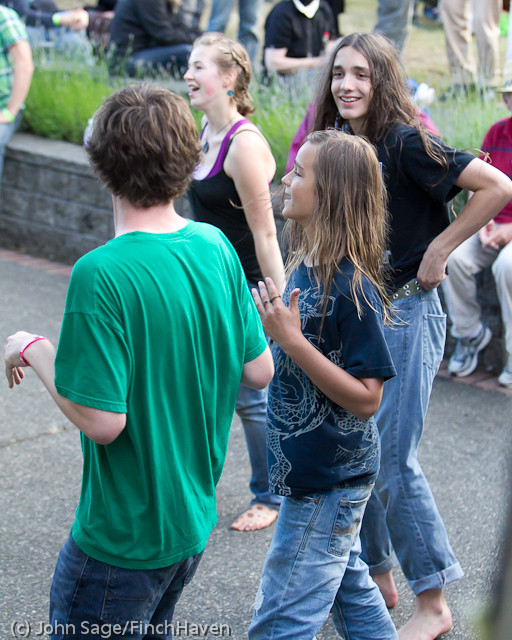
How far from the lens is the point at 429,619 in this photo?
2.82 meters

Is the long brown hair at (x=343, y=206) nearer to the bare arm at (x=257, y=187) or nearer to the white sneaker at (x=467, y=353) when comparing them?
the bare arm at (x=257, y=187)

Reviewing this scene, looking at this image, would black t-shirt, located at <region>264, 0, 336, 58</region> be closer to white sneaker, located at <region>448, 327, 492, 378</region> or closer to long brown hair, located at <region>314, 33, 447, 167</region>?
white sneaker, located at <region>448, 327, 492, 378</region>

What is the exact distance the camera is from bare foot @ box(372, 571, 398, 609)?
296 centimetres

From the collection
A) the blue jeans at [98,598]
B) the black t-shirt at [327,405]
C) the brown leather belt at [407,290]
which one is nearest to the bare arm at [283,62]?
the brown leather belt at [407,290]

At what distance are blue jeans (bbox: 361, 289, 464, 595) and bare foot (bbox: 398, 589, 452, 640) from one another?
2.7 inches

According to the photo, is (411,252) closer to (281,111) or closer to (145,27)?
(281,111)

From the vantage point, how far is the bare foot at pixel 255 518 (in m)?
3.51

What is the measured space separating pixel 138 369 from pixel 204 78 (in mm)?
1977

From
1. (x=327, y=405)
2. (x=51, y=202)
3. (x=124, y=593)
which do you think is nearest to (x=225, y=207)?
(x=327, y=405)

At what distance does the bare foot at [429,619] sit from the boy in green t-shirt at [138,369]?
1.14 meters

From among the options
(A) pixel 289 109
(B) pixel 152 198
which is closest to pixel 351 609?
(B) pixel 152 198

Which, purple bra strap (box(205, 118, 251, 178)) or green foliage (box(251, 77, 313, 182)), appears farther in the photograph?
green foliage (box(251, 77, 313, 182))

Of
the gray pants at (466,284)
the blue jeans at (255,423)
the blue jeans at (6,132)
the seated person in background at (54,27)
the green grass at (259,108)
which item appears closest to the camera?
the blue jeans at (255,423)

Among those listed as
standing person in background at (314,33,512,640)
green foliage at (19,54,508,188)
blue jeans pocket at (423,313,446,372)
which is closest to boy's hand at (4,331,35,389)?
standing person in background at (314,33,512,640)
